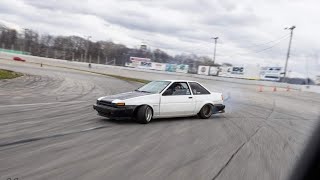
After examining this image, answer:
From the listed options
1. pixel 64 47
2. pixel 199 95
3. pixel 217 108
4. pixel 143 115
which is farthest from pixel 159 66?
pixel 143 115

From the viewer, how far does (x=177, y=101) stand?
1180 centimetres

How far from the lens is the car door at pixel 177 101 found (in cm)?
1145

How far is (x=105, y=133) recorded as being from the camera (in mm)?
8828

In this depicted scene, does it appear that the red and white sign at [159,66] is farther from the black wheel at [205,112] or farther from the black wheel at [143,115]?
the black wheel at [143,115]

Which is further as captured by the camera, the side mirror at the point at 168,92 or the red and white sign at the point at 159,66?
the red and white sign at the point at 159,66

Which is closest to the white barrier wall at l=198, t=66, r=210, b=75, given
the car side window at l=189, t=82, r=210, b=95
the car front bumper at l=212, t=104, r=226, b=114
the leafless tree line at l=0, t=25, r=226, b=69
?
the leafless tree line at l=0, t=25, r=226, b=69

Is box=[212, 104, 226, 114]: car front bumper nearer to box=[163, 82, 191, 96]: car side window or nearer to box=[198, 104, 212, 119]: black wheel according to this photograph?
box=[198, 104, 212, 119]: black wheel

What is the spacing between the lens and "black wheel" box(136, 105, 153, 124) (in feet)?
34.7

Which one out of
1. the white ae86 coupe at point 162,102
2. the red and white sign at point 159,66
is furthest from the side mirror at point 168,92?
the red and white sign at point 159,66

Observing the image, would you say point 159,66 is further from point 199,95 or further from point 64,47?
point 199,95

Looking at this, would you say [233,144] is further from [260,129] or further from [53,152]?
[53,152]

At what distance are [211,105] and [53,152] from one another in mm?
7167

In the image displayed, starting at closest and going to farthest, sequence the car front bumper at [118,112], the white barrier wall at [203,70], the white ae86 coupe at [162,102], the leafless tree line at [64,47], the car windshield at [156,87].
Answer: the car front bumper at [118,112] → the white ae86 coupe at [162,102] → the car windshield at [156,87] → the white barrier wall at [203,70] → the leafless tree line at [64,47]

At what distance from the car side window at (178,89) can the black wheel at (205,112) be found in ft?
2.55
